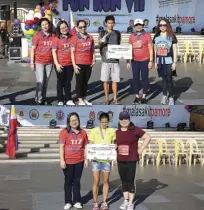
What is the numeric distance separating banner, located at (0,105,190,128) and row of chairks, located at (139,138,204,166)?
1337 millimetres

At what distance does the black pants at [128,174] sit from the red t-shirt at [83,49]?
460 cm

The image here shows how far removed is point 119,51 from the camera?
1275 cm

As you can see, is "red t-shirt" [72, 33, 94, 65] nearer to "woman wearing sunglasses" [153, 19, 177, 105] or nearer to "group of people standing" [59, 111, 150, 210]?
"woman wearing sunglasses" [153, 19, 177, 105]

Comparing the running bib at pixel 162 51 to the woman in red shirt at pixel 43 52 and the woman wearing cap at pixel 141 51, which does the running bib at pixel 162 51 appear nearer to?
the woman wearing cap at pixel 141 51

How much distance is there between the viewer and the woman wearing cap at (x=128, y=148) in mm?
8391

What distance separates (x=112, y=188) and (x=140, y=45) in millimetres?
4060

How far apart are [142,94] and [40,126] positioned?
259 centimetres

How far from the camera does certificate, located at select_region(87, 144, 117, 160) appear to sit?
8359 millimetres

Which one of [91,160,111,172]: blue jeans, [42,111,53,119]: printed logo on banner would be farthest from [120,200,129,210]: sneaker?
[42,111,53,119]: printed logo on banner

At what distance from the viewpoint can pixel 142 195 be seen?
31.4ft

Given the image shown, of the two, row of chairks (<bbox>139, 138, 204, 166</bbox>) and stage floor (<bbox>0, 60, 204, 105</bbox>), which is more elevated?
stage floor (<bbox>0, 60, 204, 105</bbox>)

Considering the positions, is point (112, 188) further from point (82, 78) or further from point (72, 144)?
point (82, 78)

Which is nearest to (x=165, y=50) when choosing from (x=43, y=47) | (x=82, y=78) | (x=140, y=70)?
(x=140, y=70)

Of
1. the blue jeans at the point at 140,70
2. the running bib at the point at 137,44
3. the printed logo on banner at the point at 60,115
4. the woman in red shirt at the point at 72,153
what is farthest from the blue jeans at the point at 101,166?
the printed logo on banner at the point at 60,115
